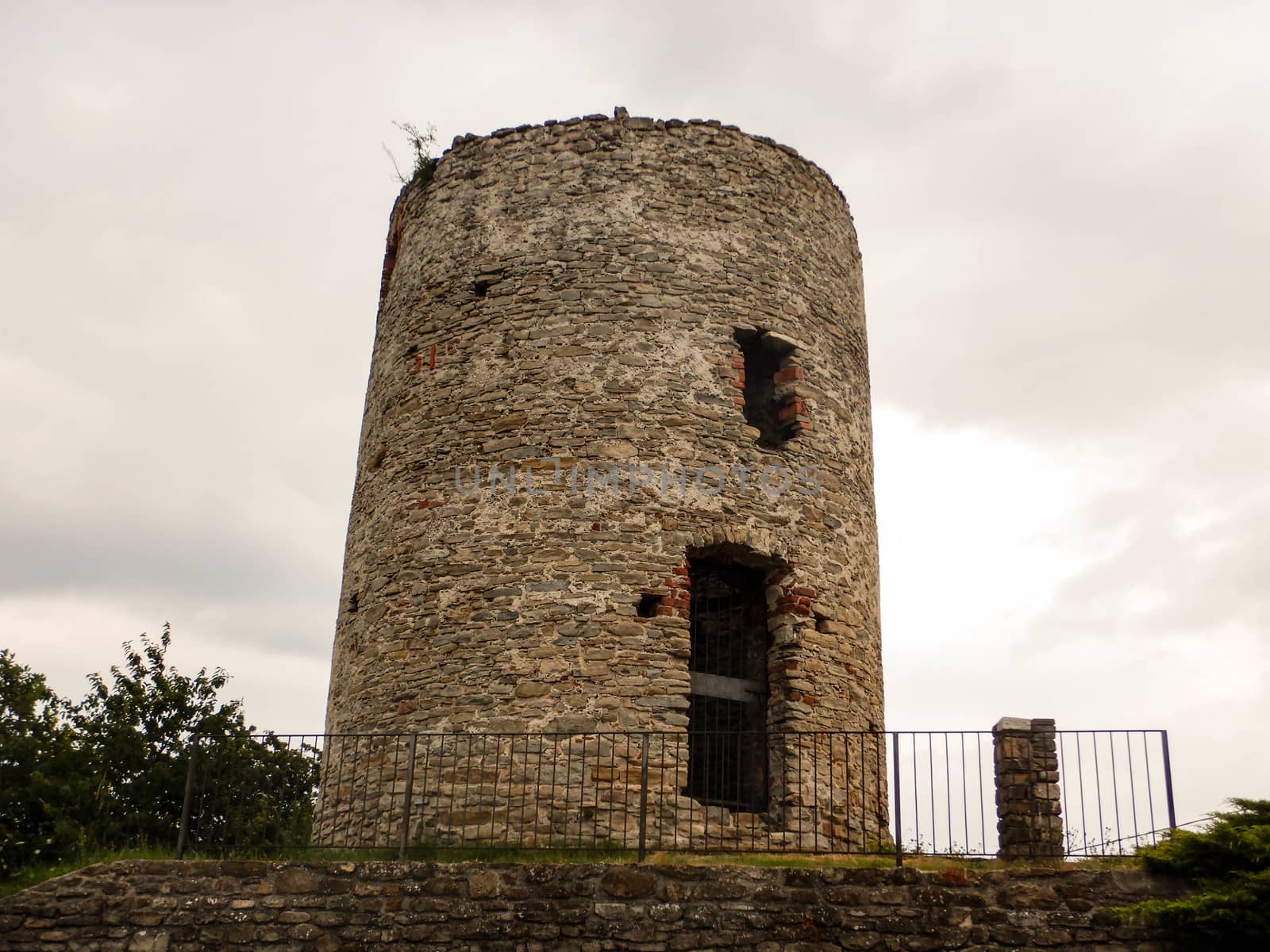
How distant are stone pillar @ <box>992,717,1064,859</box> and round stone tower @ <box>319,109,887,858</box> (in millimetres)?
1205

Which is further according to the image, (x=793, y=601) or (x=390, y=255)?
(x=390, y=255)

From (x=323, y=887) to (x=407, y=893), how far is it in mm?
603

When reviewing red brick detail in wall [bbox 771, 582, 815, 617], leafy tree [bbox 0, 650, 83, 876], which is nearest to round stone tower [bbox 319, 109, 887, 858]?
red brick detail in wall [bbox 771, 582, 815, 617]


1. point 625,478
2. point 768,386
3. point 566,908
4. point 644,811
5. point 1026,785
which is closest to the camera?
point 566,908

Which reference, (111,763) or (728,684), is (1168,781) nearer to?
(728,684)

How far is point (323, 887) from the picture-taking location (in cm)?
819

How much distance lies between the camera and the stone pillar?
30.6ft

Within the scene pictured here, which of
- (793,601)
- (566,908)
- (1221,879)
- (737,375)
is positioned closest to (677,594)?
(793,601)

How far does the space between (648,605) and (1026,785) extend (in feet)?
11.4

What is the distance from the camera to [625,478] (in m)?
10.8

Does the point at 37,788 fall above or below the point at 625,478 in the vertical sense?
below

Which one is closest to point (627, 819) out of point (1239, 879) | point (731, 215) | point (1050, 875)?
point (1050, 875)

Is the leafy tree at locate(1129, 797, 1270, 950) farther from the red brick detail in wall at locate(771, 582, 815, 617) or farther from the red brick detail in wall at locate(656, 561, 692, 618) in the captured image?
the red brick detail in wall at locate(656, 561, 692, 618)

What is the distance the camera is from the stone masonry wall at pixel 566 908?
7.93m
